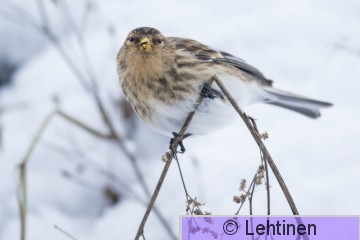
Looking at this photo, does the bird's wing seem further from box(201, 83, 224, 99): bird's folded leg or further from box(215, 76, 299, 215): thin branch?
box(215, 76, 299, 215): thin branch

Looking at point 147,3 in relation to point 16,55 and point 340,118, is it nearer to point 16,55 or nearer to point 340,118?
point 16,55

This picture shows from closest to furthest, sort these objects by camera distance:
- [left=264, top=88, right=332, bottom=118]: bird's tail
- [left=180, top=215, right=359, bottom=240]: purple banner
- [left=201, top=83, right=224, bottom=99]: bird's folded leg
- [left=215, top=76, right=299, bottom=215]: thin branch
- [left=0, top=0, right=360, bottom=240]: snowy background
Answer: [left=215, top=76, right=299, bottom=215]: thin branch → [left=180, top=215, right=359, bottom=240]: purple banner → [left=201, top=83, right=224, bottom=99]: bird's folded leg → [left=264, top=88, right=332, bottom=118]: bird's tail → [left=0, top=0, right=360, bottom=240]: snowy background

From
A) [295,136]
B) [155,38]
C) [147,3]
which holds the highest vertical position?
[147,3]

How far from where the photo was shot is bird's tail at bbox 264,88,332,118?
12.8 feet

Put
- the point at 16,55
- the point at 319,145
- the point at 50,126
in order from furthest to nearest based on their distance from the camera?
the point at 16,55 < the point at 50,126 < the point at 319,145

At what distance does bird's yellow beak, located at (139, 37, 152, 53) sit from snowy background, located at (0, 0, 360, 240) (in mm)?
1307

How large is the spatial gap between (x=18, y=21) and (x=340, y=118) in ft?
8.15

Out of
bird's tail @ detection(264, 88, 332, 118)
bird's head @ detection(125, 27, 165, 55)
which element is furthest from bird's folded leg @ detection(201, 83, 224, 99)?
bird's tail @ detection(264, 88, 332, 118)

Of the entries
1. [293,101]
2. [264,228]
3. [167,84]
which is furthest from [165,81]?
[293,101]

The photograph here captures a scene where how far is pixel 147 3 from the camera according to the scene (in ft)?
19.8

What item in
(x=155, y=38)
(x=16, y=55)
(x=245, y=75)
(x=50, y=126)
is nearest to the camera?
(x=155, y=38)

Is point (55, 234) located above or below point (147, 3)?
below

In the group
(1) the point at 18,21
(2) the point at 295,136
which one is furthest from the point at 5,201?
(2) the point at 295,136

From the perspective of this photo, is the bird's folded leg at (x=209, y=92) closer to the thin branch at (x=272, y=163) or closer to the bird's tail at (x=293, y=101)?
the thin branch at (x=272, y=163)
